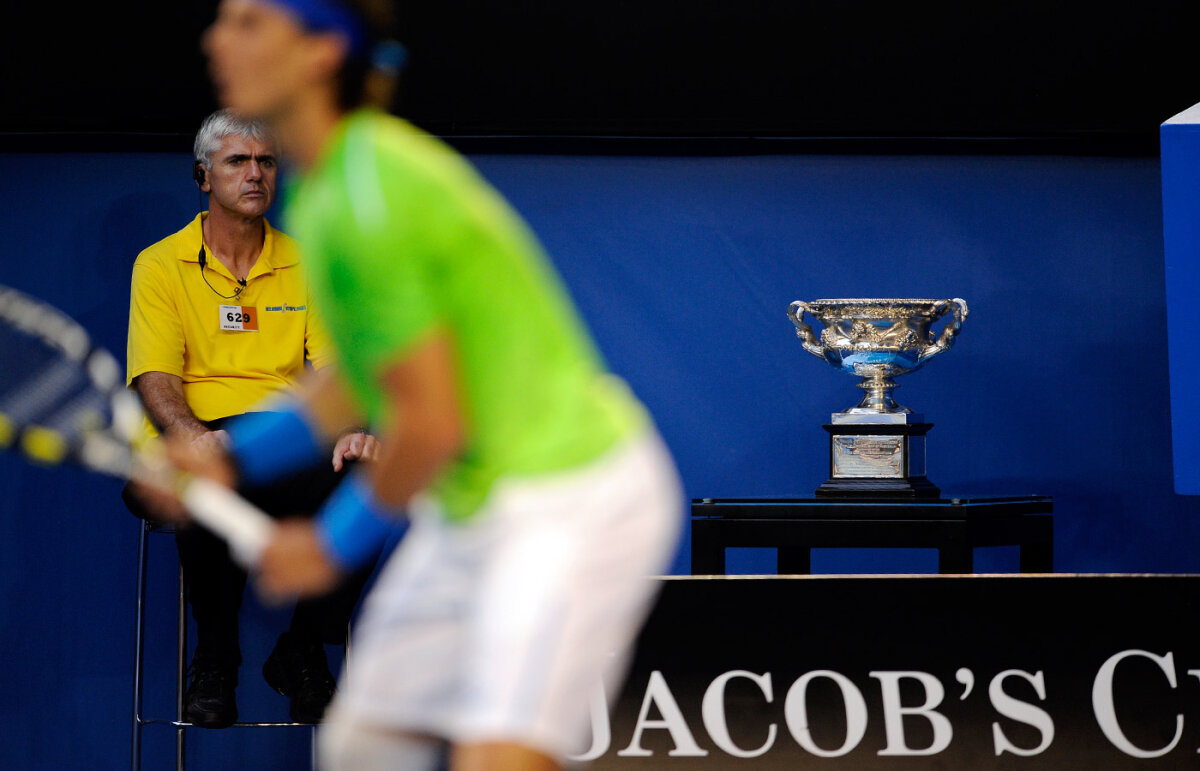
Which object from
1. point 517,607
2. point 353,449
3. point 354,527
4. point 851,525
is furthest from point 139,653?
point 517,607

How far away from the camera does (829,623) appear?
2.47 metres

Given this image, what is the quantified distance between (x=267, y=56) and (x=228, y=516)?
0.48 m

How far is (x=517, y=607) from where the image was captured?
121cm

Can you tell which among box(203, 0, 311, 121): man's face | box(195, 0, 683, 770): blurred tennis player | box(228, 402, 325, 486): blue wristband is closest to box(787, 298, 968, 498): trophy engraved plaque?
box(228, 402, 325, 486): blue wristband

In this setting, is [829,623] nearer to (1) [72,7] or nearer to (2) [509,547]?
(2) [509,547]

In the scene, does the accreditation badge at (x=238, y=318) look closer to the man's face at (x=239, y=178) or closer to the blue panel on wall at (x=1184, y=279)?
the man's face at (x=239, y=178)

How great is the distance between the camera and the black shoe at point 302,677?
9.41 ft

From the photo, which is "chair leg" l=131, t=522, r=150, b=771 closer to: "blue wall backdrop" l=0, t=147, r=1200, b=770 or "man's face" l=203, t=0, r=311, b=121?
"blue wall backdrop" l=0, t=147, r=1200, b=770

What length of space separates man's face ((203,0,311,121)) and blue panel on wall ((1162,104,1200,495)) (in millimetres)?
2089

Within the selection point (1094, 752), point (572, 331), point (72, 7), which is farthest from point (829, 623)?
point (72, 7)

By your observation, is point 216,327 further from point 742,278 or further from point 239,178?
point 742,278

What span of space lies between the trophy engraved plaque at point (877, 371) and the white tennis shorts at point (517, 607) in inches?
71.2

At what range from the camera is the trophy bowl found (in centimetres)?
314

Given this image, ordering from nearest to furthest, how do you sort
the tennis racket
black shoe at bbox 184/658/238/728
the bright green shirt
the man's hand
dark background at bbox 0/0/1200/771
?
the bright green shirt → the man's hand → the tennis racket → black shoe at bbox 184/658/238/728 → dark background at bbox 0/0/1200/771
